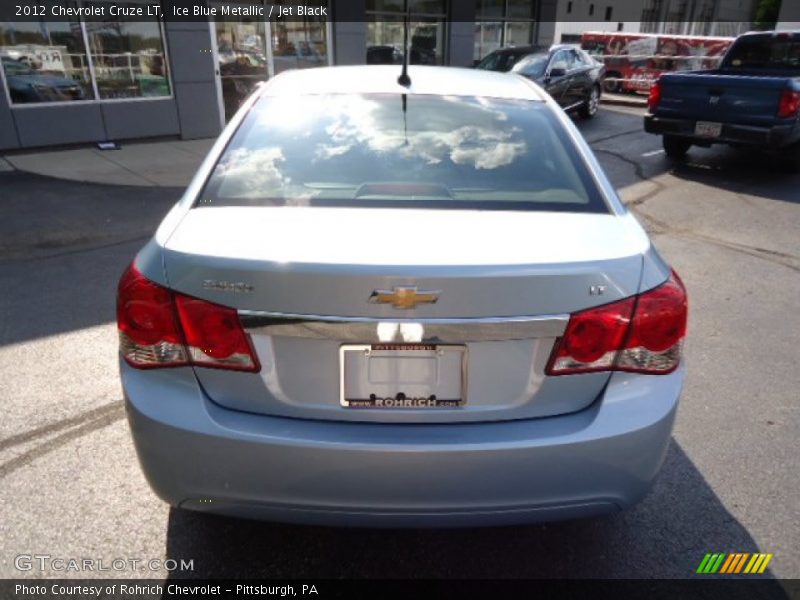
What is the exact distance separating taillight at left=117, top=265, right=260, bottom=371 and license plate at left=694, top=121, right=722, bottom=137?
8468mm

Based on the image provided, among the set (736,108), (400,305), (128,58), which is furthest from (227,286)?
(128,58)

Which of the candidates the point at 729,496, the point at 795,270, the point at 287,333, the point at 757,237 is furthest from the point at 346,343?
the point at 757,237

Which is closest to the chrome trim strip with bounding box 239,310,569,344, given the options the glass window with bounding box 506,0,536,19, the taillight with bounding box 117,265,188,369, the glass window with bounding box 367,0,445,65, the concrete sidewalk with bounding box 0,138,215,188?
the taillight with bounding box 117,265,188,369

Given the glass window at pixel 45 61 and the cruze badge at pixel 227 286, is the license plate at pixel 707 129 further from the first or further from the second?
the glass window at pixel 45 61

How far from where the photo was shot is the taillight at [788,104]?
7.59 metres

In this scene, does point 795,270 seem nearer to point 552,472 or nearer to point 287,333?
point 552,472

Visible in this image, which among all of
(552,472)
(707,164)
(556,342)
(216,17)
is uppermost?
(216,17)

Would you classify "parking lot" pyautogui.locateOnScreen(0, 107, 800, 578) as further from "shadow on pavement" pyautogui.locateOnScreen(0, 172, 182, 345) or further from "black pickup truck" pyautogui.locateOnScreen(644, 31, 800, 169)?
"black pickup truck" pyautogui.locateOnScreen(644, 31, 800, 169)

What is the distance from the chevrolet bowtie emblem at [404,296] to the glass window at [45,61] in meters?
10.0

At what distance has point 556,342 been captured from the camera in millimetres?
1678

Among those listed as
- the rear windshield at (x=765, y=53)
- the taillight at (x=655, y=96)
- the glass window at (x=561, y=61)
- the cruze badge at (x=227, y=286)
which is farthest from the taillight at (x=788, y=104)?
the cruze badge at (x=227, y=286)

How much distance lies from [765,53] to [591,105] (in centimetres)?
443

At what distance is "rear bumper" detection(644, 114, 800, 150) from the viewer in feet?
25.3

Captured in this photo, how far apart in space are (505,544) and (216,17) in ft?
36.6
